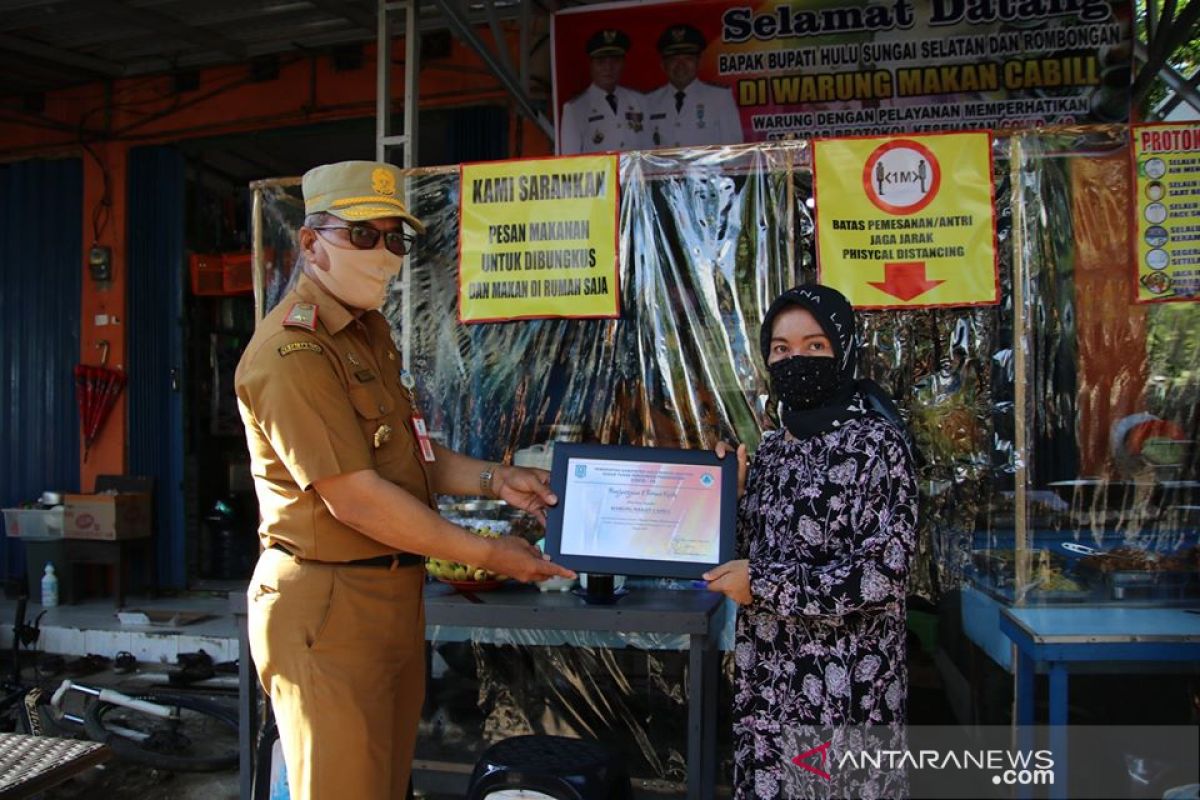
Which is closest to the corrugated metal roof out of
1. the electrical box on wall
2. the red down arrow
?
the electrical box on wall

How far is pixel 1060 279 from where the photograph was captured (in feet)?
11.5

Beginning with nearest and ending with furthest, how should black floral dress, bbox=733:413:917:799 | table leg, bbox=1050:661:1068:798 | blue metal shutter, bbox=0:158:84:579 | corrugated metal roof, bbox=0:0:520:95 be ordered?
black floral dress, bbox=733:413:917:799
table leg, bbox=1050:661:1068:798
corrugated metal roof, bbox=0:0:520:95
blue metal shutter, bbox=0:158:84:579

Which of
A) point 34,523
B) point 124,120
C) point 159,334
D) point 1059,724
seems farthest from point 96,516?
point 1059,724

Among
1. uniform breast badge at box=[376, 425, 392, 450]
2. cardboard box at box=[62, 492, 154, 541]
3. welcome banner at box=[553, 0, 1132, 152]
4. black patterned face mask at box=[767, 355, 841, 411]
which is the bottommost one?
cardboard box at box=[62, 492, 154, 541]

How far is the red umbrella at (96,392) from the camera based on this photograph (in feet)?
22.1

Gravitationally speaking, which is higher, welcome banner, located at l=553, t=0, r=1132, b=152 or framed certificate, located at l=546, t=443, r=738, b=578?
welcome banner, located at l=553, t=0, r=1132, b=152

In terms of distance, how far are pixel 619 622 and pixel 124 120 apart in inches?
235

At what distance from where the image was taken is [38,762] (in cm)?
244

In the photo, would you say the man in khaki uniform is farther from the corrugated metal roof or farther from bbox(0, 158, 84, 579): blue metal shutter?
bbox(0, 158, 84, 579): blue metal shutter

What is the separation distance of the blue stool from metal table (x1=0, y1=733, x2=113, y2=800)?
1.05 m

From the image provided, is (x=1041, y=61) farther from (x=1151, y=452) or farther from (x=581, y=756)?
(x=581, y=756)

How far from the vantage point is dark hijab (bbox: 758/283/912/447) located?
2186mm

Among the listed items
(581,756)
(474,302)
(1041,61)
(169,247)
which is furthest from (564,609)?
(169,247)

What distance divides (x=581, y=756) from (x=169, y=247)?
225 inches
